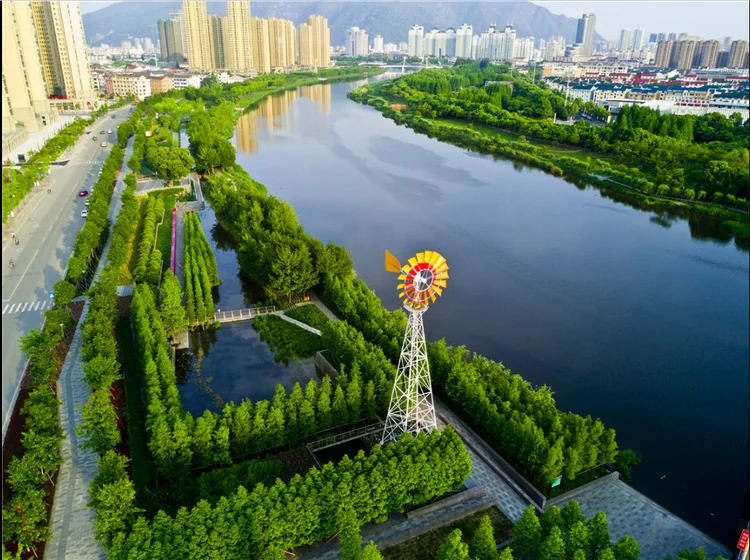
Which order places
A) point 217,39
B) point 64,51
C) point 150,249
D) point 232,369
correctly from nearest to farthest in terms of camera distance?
point 232,369 → point 150,249 → point 64,51 → point 217,39

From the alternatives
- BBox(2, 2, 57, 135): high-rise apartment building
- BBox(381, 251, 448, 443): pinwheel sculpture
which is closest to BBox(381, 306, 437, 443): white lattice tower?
BBox(381, 251, 448, 443): pinwheel sculpture

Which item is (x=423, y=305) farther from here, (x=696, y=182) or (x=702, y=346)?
(x=696, y=182)

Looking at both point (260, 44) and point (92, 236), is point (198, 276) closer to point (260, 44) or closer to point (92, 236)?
point (92, 236)

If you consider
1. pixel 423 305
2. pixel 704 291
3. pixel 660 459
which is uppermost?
pixel 423 305

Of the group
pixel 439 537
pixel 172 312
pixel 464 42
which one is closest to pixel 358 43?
pixel 464 42

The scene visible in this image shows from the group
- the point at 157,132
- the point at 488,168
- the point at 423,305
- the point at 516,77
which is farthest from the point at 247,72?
the point at 423,305

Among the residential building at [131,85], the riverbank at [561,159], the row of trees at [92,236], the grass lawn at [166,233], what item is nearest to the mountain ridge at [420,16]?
the residential building at [131,85]

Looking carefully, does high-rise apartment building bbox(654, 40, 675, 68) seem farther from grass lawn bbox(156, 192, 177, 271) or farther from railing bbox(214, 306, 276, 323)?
railing bbox(214, 306, 276, 323)

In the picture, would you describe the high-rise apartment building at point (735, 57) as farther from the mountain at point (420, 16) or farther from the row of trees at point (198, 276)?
the mountain at point (420, 16)
